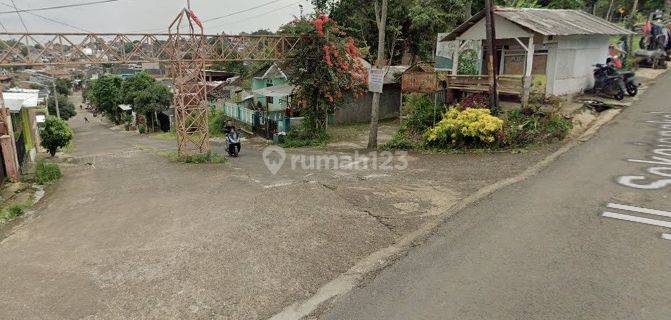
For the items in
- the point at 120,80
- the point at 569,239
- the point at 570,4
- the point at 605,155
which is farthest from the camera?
the point at 120,80

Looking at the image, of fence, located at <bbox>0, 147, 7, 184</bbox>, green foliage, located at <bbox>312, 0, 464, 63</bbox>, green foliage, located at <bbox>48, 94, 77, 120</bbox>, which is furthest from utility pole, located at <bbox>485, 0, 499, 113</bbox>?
green foliage, located at <bbox>48, 94, 77, 120</bbox>

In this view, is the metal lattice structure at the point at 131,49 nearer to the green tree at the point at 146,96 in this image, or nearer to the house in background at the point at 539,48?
the house in background at the point at 539,48

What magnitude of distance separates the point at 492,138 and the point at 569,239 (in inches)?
285

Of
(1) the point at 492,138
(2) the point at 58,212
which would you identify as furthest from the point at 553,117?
(2) the point at 58,212

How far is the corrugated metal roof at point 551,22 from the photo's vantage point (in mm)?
15805

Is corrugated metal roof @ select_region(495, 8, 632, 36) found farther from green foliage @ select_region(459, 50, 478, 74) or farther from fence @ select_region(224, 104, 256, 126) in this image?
fence @ select_region(224, 104, 256, 126)

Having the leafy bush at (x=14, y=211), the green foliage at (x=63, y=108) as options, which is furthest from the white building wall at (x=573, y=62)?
the green foliage at (x=63, y=108)

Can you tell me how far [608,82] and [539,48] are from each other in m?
3.38

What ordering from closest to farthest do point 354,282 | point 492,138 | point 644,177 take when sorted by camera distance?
point 354,282, point 644,177, point 492,138

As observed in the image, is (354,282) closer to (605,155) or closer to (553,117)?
(605,155)

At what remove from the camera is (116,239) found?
7.76 meters

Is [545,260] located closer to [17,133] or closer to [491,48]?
[491,48]

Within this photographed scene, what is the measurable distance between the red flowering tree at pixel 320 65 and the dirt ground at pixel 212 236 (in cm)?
774

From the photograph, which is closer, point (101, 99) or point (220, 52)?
point (220, 52)
